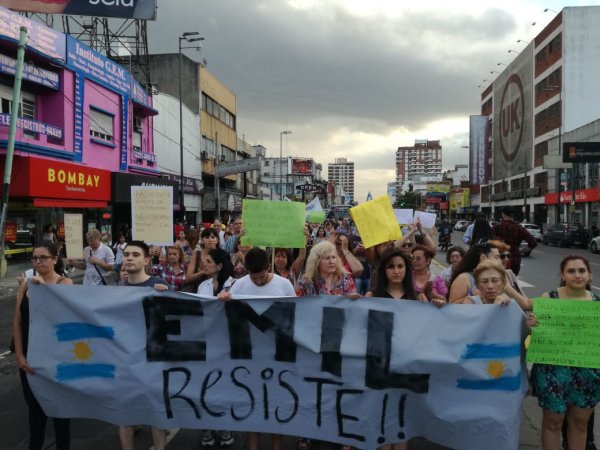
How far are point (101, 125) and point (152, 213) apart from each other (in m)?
16.6

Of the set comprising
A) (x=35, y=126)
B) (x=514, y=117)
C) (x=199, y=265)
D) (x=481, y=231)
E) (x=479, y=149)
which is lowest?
(x=199, y=265)

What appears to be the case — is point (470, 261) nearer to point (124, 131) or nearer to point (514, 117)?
point (124, 131)

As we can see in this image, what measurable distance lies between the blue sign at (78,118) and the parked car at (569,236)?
92.0 feet

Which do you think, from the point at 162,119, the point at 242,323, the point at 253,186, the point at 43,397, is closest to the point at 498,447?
the point at 242,323

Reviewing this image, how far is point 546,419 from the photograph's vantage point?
3668 millimetres

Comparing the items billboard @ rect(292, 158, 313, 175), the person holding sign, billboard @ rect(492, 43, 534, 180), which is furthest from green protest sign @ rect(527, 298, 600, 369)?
billboard @ rect(292, 158, 313, 175)

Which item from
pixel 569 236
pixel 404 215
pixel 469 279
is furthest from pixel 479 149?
pixel 469 279

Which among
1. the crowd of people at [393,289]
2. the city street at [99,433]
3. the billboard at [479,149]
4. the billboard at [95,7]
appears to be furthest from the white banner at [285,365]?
the billboard at [479,149]

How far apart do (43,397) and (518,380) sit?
11.7ft

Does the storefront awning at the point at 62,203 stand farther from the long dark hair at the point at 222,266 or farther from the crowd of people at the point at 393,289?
the long dark hair at the point at 222,266

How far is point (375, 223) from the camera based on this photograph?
251 inches

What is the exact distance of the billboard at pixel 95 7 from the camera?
19391 mm

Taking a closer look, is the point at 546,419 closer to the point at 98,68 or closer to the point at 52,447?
the point at 52,447

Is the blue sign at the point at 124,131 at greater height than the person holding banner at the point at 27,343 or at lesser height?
greater
